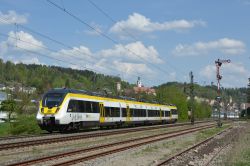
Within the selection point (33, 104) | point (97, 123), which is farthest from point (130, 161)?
point (33, 104)

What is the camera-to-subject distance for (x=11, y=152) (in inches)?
766

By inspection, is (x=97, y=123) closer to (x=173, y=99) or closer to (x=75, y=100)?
(x=75, y=100)

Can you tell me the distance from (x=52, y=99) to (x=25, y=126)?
908 centimetres

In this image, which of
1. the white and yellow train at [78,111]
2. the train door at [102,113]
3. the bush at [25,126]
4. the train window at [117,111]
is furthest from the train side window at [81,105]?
the train window at [117,111]

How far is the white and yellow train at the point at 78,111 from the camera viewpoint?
103 ft

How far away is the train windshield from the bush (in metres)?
8.00

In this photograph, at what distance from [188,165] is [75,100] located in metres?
17.5

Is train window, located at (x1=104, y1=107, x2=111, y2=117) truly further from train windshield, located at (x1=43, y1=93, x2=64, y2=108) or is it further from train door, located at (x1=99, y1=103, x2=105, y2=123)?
train windshield, located at (x1=43, y1=93, x2=64, y2=108)

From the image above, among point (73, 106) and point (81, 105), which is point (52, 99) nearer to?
point (73, 106)

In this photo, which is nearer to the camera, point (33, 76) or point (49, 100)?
point (49, 100)

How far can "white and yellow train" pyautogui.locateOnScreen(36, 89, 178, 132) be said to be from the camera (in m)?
31.4

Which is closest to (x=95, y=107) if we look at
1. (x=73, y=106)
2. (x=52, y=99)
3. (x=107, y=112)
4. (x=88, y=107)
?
(x=88, y=107)

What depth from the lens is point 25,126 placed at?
131ft

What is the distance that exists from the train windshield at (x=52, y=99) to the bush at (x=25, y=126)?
7997mm
